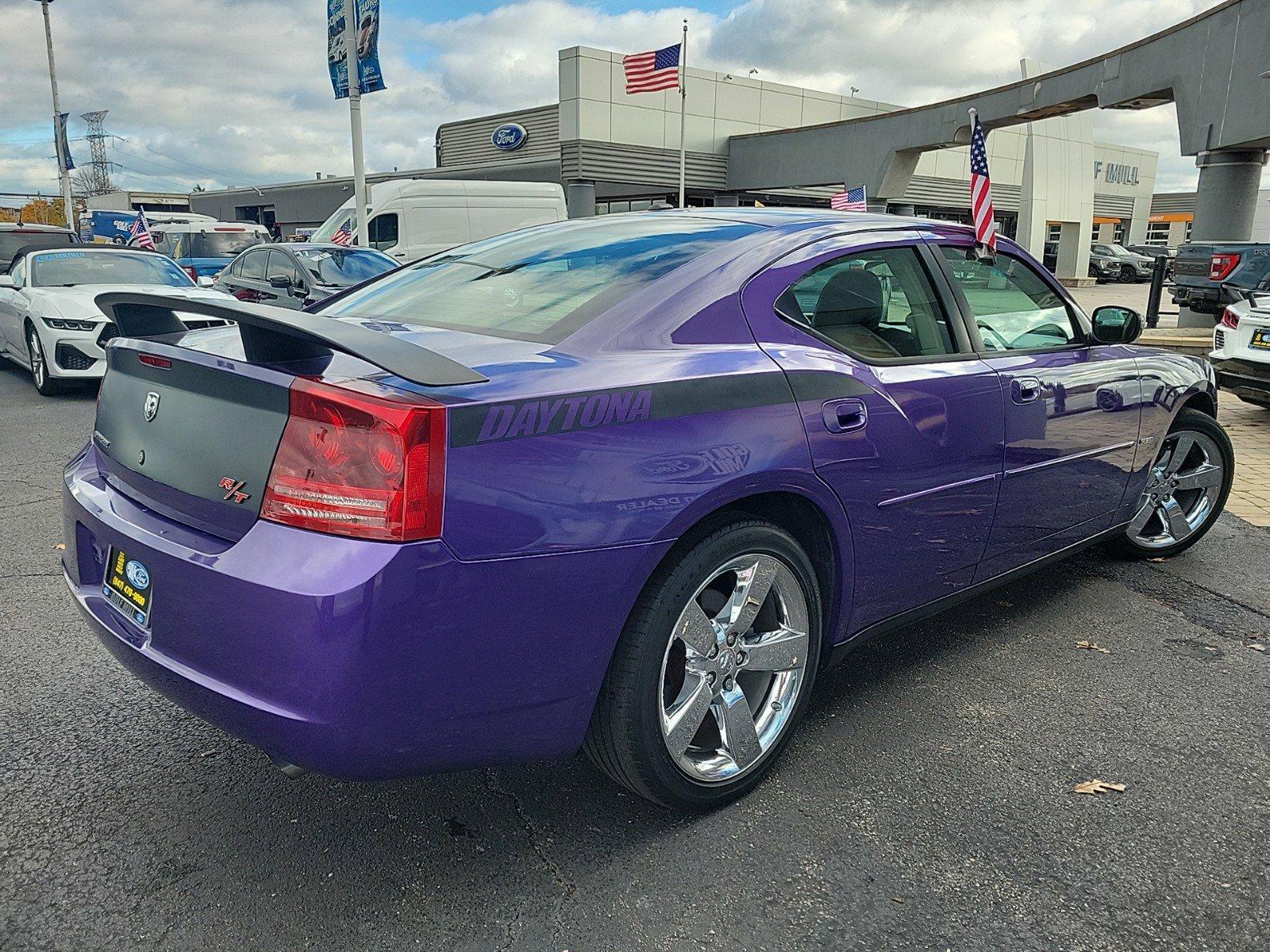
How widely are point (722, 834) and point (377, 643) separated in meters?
1.11

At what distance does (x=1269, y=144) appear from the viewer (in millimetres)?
14938

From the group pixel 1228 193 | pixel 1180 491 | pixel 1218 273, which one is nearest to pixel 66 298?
pixel 1180 491

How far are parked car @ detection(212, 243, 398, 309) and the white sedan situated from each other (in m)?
1.71

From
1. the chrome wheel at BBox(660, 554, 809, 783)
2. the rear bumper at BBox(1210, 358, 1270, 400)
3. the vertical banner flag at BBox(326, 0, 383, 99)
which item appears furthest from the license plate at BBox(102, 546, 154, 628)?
the vertical banner flag at BBox(326, 0, 383, 99)

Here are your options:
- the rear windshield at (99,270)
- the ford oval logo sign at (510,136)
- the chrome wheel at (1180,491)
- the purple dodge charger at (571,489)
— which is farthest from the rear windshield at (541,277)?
the ford oval logo sign at (510,136)

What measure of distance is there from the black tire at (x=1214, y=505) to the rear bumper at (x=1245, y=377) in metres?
3.28

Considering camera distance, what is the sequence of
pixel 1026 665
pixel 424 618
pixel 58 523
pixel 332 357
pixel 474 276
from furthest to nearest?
pixel 58 523 < pixel 1026 665 < pixel 474 276 < pixel 332 357 < pixel 424 618

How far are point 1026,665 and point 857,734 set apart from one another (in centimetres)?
92

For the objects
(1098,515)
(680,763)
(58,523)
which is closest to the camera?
(680,763)

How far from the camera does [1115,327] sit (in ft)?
12.7

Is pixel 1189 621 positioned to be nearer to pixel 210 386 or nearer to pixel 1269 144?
pixel 210 386

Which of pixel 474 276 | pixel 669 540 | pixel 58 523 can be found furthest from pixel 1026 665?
pixel 58 523

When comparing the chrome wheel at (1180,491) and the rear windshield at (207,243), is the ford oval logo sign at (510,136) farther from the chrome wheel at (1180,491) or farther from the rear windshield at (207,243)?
the chrome wheel at (1180,491)

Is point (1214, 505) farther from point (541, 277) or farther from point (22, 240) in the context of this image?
point (22, 240)
